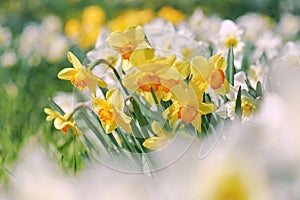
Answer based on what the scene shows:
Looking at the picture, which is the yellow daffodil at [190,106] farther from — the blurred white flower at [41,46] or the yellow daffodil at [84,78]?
the blurred white flower at [41,46]

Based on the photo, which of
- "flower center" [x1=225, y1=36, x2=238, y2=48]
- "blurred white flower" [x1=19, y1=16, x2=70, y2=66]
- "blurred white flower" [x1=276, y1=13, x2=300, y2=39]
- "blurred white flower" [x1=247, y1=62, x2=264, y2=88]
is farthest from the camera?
"blurred white flower" [x1=276, y1=13, x2=300, y2=39]

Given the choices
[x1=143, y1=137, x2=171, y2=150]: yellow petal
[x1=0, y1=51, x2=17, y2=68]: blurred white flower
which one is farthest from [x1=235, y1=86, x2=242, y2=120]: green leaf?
[x1=0, y1=51, x2=17, y2=68]: blurred white flower

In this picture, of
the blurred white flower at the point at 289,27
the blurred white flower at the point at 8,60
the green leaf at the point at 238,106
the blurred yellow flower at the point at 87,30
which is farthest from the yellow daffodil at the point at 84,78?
the blurred white flower at the point at 289,27

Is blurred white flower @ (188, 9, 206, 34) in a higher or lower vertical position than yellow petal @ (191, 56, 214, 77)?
lower

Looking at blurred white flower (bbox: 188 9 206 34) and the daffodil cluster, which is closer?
the daffodil cluster

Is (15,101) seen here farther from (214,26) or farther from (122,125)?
(122,125)

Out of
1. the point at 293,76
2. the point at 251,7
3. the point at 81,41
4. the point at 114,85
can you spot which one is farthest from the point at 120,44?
the point at 251,7

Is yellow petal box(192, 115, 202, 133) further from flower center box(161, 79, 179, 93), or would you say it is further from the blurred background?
the blurred background
